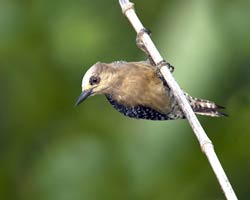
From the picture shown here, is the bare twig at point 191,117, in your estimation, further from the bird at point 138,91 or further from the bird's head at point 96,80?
the bird at point 138,91

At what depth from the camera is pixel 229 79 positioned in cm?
539

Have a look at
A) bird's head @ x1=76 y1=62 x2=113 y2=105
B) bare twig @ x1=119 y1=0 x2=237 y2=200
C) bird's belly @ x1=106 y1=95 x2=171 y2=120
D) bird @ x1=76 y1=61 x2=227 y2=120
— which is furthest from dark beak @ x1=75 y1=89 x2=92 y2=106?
bare twig @ x1=119 y1=0 x2=237 y2=200

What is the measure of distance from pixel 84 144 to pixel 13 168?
22.0 inches

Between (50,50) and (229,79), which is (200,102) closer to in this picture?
(229,79)

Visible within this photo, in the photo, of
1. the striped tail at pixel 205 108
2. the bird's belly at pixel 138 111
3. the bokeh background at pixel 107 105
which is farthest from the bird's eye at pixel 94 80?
the striped tail at pixel 205 108

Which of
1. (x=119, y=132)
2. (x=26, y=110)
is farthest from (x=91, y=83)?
(x=26, y=110)

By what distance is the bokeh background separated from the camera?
4.94 metres

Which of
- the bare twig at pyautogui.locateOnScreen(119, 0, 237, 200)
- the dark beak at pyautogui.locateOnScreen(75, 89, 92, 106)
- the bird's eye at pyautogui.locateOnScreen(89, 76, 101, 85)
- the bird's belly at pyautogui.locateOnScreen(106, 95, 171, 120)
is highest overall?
the bird's eye at pyautogui.locateOnScreen(89, 76, 101, 85)

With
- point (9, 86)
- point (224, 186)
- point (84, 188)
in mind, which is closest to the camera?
point (224, 186)

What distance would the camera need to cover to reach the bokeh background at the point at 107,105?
4938 mm

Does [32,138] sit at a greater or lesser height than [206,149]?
greater

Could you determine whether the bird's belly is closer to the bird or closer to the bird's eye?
the bird

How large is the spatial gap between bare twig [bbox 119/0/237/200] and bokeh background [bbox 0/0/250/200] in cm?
14

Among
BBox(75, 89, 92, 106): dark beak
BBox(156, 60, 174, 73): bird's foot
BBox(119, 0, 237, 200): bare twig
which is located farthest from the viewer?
BBox(75, 89, 92, 106): dark beak
